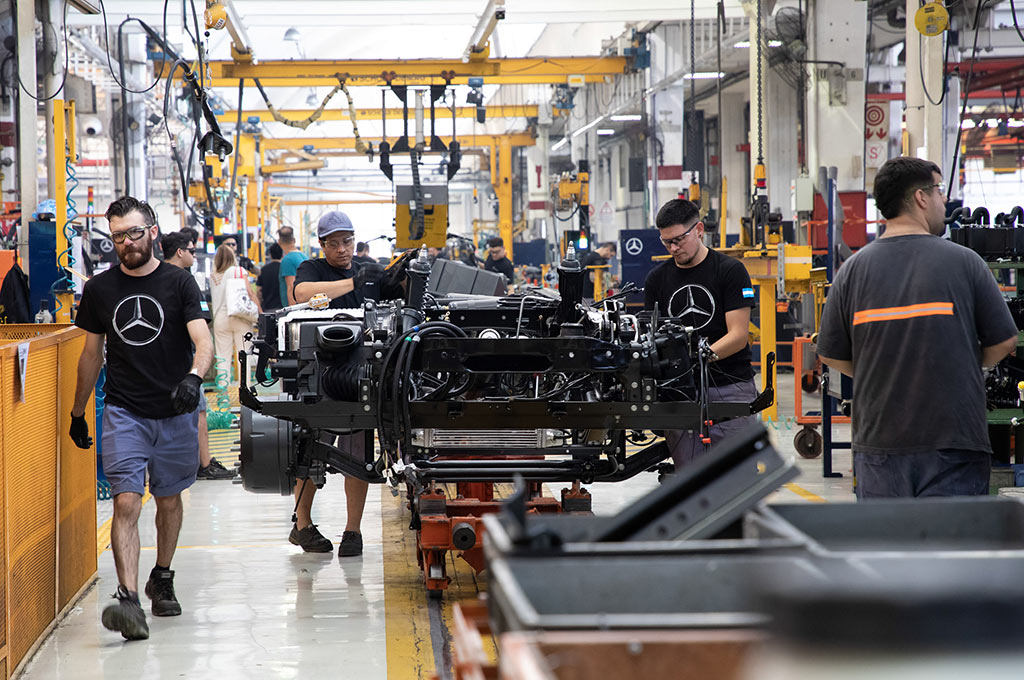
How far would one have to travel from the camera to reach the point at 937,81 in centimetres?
838

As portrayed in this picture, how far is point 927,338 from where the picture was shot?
321cm

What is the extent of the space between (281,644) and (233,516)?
102 inches

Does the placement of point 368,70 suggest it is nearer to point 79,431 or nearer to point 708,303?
point 708,303

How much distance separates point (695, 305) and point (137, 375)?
7.36ft

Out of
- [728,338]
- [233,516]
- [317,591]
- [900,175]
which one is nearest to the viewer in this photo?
[900,175]

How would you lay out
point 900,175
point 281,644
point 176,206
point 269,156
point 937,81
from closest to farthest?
point 900,175, point 281,644, point 937,81, point 176,206, point 269,156

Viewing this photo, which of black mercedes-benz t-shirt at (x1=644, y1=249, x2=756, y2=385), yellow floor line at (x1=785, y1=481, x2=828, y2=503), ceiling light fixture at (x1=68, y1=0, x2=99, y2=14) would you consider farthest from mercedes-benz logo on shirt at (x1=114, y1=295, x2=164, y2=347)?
ceiling light fixture at (x1=68, y1=0, x2=99, y2=14)

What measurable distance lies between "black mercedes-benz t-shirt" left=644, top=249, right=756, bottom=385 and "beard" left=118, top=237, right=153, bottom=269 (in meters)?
2.02

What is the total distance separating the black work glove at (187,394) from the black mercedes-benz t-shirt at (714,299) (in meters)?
1.84

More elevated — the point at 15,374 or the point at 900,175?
the point at 900,175

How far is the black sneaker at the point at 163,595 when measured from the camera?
4.59m

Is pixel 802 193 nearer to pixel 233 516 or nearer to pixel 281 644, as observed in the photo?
pixel 233 516

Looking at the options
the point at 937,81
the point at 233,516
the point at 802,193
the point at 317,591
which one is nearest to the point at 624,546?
the point at 317,591

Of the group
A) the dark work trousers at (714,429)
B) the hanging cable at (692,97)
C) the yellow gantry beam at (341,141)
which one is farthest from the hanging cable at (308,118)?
the yellow gantry beam at (341,141)
